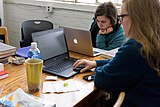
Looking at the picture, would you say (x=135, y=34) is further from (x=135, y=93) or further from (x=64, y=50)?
(x=64, y=50)

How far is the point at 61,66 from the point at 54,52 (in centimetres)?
15

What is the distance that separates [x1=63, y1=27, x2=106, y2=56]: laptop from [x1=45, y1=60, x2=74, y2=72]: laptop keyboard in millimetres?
216

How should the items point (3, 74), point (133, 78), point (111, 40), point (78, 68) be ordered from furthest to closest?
point (111, 40)
point (78, 68)
point (3, 74)
point (133, 78)

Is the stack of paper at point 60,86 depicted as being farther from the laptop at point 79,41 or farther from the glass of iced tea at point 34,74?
the laptop at point 79,41

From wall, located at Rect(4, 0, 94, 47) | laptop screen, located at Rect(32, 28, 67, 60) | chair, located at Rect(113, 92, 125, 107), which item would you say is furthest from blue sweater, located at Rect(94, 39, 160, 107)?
wall, located at Rect(4, 0, 94, 47)

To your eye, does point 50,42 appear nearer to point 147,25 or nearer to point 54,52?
point 54,52

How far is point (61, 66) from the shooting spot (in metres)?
1.66

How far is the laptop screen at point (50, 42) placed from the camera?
165cm

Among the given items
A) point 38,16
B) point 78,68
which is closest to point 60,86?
point 78,68

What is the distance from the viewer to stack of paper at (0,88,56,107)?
1068 mm

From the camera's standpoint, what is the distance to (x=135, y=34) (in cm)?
122

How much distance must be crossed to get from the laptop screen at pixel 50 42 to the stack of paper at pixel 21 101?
1.80 feet

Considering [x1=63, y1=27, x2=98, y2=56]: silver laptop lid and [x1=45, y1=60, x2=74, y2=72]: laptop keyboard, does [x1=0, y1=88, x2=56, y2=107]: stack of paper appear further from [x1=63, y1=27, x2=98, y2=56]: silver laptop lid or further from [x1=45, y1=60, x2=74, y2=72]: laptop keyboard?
[x1=63, y1=27, x2=98, y2=56]: silver laptop lid

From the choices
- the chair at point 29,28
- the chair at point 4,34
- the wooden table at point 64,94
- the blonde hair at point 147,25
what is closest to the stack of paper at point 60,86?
the wooden table at point 64,94
